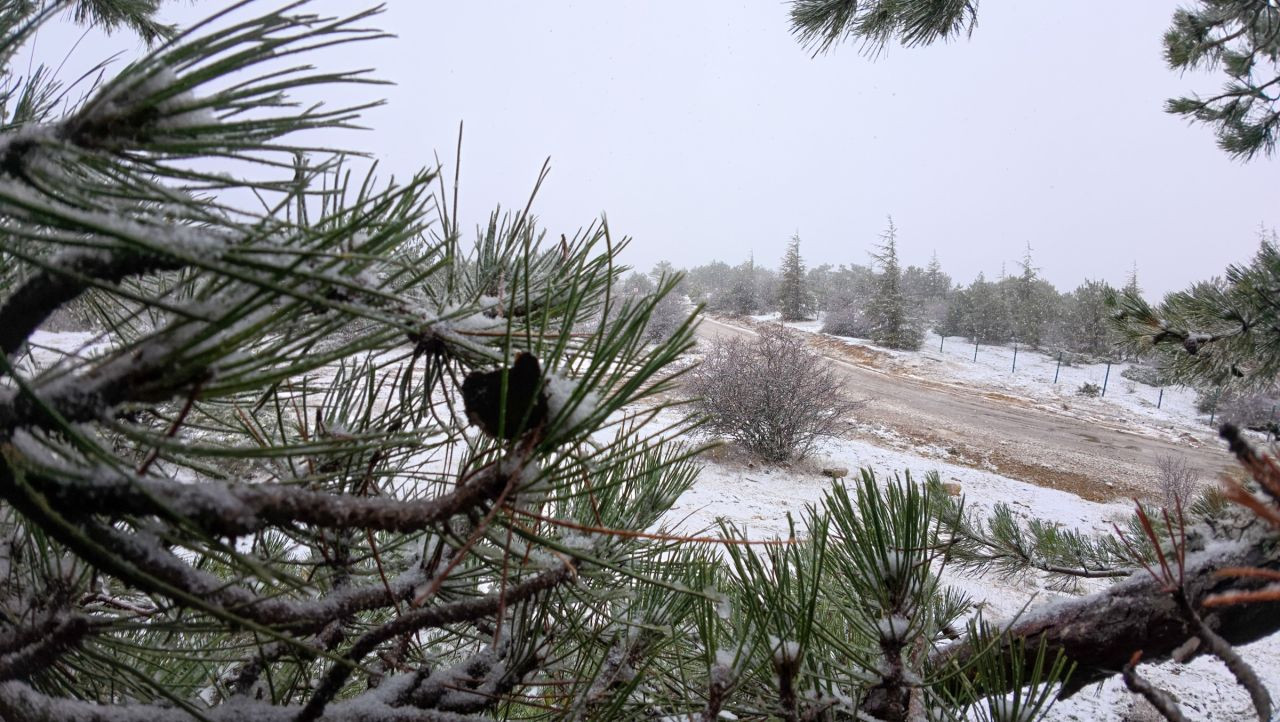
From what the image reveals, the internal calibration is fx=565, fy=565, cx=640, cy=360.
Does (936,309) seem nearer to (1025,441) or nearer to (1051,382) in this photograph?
(1051,382)

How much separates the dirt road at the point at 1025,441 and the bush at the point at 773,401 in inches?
50.4

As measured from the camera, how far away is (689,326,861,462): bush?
8.73 meters

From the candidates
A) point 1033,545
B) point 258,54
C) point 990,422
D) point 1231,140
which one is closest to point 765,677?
point 258,54

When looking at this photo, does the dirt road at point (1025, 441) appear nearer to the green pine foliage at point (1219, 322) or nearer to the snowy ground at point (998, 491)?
the snowy ground at point (998, 491)

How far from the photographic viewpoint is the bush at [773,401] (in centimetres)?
873

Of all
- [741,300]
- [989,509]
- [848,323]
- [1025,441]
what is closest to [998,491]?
[989,509]

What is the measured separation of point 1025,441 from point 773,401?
21.9 ft

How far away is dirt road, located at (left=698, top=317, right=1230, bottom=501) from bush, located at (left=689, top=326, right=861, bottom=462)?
1.28 meters

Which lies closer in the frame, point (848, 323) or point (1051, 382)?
point (1051, 382)

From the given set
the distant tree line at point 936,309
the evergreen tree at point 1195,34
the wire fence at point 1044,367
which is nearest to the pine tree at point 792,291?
the distant tree line at point 936,309

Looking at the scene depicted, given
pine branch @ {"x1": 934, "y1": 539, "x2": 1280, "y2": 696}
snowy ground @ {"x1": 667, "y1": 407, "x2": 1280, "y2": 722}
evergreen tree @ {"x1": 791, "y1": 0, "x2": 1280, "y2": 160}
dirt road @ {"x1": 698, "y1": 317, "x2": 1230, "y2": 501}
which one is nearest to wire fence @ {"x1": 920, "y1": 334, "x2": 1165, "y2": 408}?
dirt road @ {"x1": 698, "y1": 317, "x2": 1230, "y2": 501}

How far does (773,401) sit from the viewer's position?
8750 mm

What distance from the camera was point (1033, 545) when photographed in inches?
96.7

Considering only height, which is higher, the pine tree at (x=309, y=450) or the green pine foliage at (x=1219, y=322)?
the green pine foliage at (x=1219, y=322)
